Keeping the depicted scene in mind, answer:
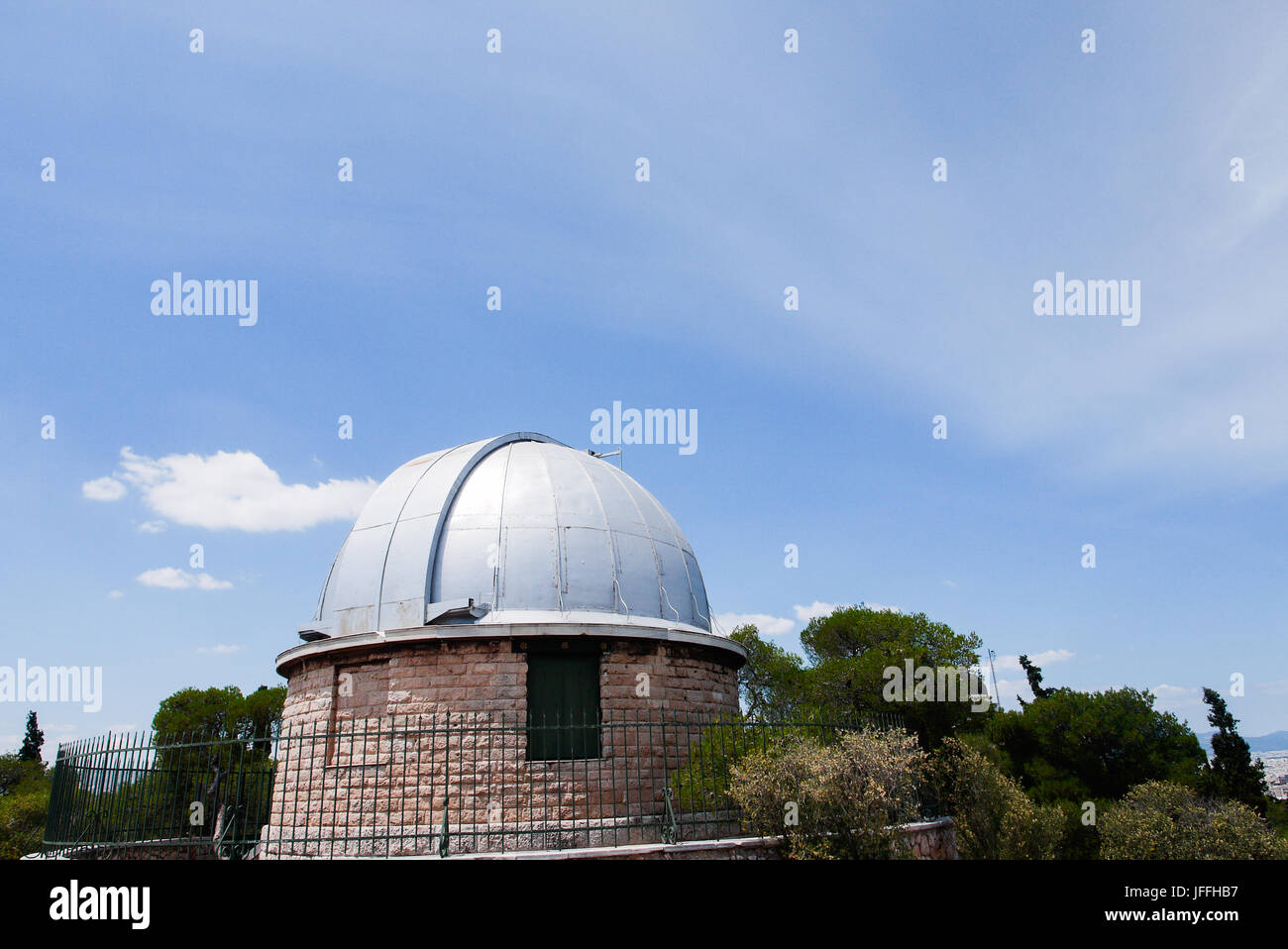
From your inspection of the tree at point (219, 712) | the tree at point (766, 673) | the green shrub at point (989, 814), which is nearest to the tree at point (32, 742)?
the tree at point (219, 712)

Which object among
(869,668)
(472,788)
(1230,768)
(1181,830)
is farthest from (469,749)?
(1230,768)

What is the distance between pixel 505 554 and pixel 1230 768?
727 inches

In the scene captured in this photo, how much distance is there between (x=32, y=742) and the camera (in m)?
38.1

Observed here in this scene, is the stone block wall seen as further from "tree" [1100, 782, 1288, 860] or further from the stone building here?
"tree" [1100, 782, 1288, 860]

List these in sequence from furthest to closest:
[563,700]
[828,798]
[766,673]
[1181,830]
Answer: [766,673] → [563,700] → [1181,830] → [828,798]

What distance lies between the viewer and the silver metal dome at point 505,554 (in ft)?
36.1

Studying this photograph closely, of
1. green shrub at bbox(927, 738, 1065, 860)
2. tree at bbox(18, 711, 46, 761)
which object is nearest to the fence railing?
green shrub at bbox(927, 738, 1065, 860)

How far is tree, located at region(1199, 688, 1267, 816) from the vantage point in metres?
15.9

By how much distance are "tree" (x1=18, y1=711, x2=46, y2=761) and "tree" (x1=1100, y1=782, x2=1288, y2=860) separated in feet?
149

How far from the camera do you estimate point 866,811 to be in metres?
8.25

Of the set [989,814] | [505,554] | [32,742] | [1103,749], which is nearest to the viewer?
[505,554]

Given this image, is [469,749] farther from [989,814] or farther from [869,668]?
[869,668]

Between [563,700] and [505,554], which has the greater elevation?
[505,554]
